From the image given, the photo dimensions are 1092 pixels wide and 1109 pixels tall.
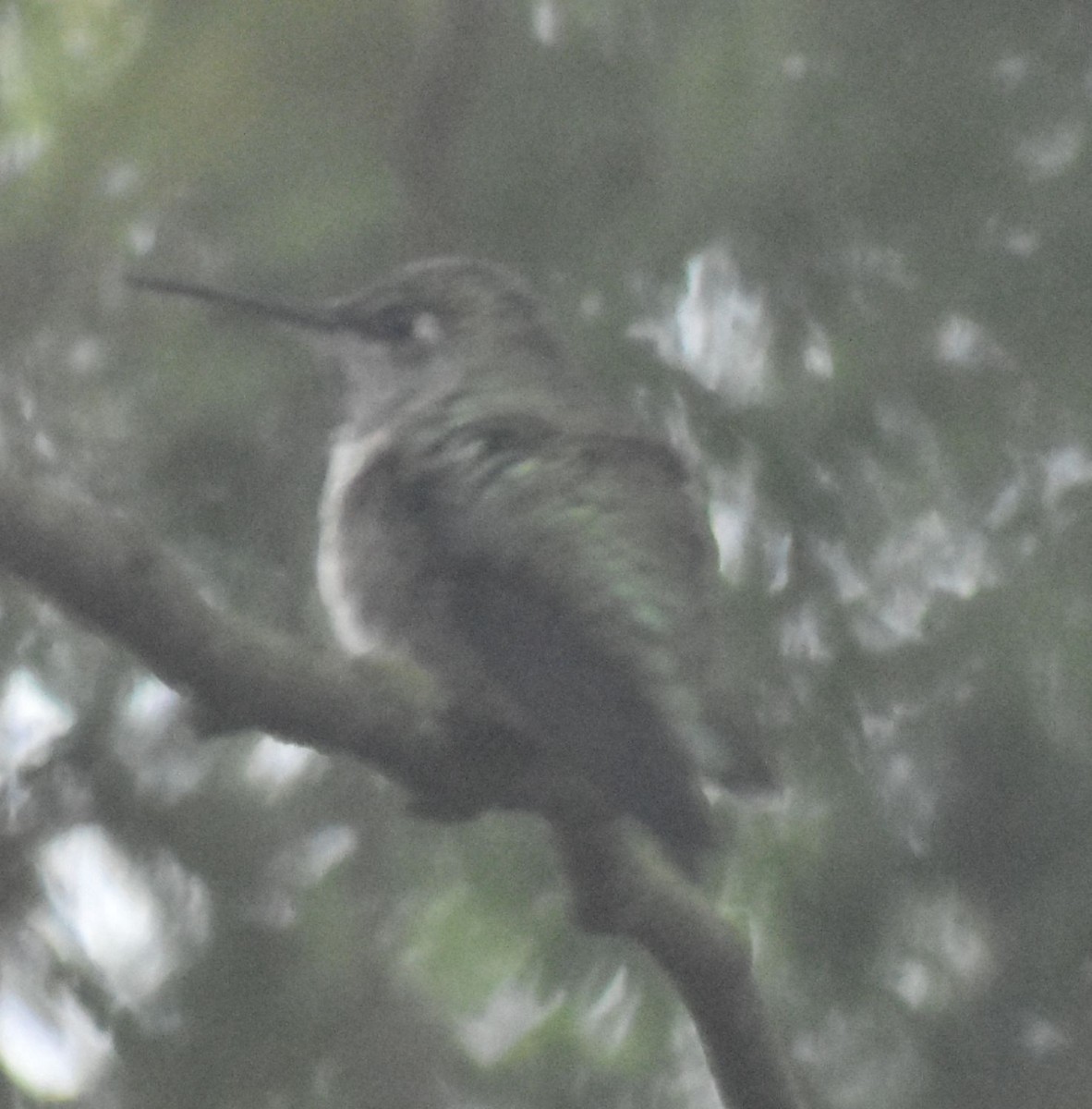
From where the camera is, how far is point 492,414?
333cm

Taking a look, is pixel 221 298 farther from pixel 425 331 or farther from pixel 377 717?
pixel 377 717

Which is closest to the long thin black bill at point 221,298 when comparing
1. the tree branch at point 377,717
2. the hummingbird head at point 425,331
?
the hummingbird head at point 425,331

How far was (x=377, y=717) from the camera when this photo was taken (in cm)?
255

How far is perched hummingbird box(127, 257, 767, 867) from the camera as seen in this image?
8.79 ft

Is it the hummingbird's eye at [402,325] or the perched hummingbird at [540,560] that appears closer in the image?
the perched hummingbird at [540,560]

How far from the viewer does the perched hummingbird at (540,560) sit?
8.79 feet

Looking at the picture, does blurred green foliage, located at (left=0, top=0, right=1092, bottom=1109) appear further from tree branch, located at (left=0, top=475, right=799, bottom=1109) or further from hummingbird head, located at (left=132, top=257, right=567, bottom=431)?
tree branch, located at (left=0, top=475, right=799, bottom=1109)

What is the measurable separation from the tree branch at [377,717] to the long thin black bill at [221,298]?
90 centimetres

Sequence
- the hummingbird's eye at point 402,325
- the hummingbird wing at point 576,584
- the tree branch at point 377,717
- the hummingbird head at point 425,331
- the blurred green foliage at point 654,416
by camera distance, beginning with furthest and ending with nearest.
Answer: the hummingbird's eye at point 402,325 < the hummingbird head at point 425,331 < the blurred green foliage at point 654,416 < the hummingbird wing at point 576,584 < the tree branch at point 377,717

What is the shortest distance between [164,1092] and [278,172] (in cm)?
135

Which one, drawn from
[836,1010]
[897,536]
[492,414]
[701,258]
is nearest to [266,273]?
[492,414]

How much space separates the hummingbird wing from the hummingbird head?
0.97 feet

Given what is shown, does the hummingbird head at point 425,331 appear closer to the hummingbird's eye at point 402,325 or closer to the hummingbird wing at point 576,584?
the hummingbird's eye at point 402,325

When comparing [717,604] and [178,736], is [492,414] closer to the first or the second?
[717,604]
